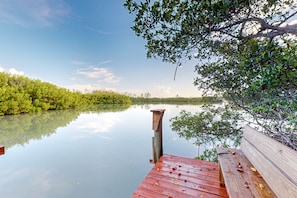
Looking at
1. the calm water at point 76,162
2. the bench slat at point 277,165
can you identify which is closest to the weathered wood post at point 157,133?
the calm water at point 76,162

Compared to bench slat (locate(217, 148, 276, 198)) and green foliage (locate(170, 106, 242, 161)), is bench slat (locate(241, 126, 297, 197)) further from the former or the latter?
green foliage (locate(170, 106, 242, 161))

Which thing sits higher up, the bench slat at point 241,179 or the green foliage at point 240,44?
the green foliage at point 240,44

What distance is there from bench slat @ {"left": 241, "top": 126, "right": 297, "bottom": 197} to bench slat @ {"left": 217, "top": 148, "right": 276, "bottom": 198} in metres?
0.08

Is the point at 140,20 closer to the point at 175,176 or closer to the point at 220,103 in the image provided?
the point at 175,176

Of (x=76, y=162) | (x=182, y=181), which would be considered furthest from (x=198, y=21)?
(x=76, y=162)

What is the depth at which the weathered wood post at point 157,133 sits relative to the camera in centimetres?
217

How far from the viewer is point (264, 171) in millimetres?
889

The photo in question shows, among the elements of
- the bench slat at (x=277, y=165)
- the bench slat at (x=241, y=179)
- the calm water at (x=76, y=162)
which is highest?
the bench slat at (x=277, y=165)

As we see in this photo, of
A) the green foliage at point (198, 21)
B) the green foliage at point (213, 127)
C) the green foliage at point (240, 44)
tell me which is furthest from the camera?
the green foliage at point (213, 127)

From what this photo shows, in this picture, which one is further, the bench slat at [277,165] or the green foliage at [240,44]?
the green foliage at [240,44]

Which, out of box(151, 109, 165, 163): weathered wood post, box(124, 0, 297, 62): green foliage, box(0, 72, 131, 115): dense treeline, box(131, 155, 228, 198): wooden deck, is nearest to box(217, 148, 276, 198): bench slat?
box(131, 155, 228, 198): wooden deck

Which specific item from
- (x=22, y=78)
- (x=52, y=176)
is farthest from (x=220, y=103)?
(x=22, y=78)

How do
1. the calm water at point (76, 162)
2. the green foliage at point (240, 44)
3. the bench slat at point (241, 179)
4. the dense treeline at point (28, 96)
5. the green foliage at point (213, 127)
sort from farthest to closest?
the dense treeline at point (28, 96) → the green foliage at point (213, 127) → the calm water at point (76, 162) → the green foliage at point (240, 44) → the bench slat at point (241, 179)

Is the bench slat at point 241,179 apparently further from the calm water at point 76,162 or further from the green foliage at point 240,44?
the calm water at point 76,162
